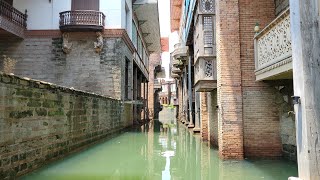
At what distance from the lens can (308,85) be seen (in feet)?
14.9

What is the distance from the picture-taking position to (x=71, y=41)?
60.9ft

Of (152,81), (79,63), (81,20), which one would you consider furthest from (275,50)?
(152,81)

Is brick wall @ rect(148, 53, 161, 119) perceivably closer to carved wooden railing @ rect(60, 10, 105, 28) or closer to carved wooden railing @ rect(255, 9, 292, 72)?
carved wooden railing @ rect(60, 10, 105, 28)

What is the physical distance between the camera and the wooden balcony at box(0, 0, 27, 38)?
15.6m

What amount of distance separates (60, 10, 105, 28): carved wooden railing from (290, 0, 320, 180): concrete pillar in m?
14.7

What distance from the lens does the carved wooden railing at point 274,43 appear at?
21.3 ft

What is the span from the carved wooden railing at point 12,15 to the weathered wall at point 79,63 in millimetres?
1015

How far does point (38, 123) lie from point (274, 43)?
5840 mm

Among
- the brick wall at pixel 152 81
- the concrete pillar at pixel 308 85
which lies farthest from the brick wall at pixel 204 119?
the brick wall at pixel 152 81

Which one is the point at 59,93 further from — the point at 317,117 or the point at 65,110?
the point at 317,117

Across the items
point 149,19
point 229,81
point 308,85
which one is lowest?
point 308,85

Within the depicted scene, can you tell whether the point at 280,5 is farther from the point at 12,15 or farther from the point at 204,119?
the point at 12,15

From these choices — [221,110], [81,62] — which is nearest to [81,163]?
[221,110]

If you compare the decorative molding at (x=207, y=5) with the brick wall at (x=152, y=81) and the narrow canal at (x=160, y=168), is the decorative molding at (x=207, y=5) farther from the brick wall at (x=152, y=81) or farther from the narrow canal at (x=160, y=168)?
the brick wall at (x=152, y=81)
